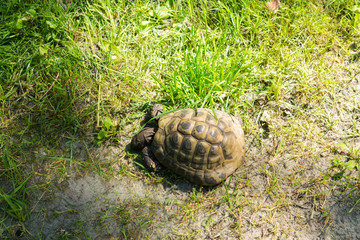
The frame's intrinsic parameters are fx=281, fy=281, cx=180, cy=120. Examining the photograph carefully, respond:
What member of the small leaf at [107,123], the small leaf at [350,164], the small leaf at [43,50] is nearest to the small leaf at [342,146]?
the small leaf at [350,164]

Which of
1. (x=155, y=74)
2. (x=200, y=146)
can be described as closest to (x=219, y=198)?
(x=200, y=146)

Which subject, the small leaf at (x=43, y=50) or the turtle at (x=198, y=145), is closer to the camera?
the turtle at (x=198, y=145)

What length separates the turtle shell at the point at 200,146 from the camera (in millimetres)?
2898

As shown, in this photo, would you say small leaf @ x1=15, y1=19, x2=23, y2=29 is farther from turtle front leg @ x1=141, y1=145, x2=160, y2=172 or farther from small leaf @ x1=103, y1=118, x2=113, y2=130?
turtle front leg @ x1=141, y1=145, x2=160, y2=172

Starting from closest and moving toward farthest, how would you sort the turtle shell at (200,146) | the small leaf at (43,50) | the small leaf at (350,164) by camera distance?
1. the turtle shell at (200,146)
2. the small leaf at (350,164)
3. the small leaf at (43,50)

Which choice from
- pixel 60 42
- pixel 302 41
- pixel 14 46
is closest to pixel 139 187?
pixel 60 42

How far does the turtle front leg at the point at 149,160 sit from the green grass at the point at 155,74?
8.5 inches

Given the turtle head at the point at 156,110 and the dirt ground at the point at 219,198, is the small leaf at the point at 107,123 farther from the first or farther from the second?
the turtle head at the point at 156,110

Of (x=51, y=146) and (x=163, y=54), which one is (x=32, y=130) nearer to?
(x=51, y=146)

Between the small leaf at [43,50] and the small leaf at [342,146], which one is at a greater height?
the small leaf at [342,146]

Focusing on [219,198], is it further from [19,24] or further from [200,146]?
[19,24]

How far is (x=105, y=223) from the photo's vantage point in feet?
9.78

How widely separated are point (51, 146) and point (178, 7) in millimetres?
2417

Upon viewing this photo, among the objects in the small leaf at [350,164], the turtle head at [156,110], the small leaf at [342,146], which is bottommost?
the turtle head at [156,110]
